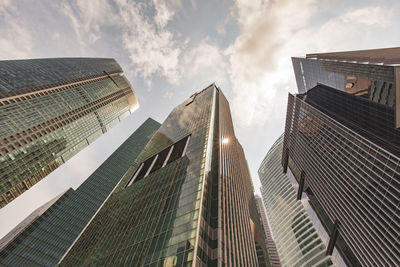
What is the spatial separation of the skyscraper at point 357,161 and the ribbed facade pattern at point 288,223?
13892 millimetres

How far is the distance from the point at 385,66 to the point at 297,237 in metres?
74.5

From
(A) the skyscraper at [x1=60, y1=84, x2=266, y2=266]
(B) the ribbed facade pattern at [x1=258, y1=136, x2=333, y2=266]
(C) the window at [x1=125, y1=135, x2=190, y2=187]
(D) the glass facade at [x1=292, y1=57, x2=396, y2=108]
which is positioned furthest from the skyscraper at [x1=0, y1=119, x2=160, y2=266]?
(D) the glass facade at [x1=292, y1=57, x2=396, y2=108]

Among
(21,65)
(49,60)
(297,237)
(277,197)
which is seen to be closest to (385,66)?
(297,237)

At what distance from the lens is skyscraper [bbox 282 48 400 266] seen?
1503 inches

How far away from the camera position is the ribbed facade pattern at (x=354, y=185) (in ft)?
121

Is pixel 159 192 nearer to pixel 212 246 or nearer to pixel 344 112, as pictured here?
pixel 212 246

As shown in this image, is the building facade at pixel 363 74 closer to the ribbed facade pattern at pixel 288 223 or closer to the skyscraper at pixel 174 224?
the skyscraper at pixel 174 224

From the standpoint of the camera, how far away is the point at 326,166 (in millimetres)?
59875

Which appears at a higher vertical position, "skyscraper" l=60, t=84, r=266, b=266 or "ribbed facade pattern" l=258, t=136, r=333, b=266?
"ribbed facade pattern" l=258, t=136, r=333, b=266

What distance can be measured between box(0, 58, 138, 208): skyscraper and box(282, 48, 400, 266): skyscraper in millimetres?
111204

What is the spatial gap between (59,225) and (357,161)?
142 meters

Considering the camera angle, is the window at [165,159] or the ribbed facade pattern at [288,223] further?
the ribbed facade pattern at [288,223]

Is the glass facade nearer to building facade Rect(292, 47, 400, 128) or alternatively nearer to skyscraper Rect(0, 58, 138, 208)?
building facade Rect(292, 47, 400, 128)

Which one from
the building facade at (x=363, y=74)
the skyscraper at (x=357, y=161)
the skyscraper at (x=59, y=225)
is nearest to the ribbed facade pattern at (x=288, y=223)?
the skyscraper at (x=357, y=161)
